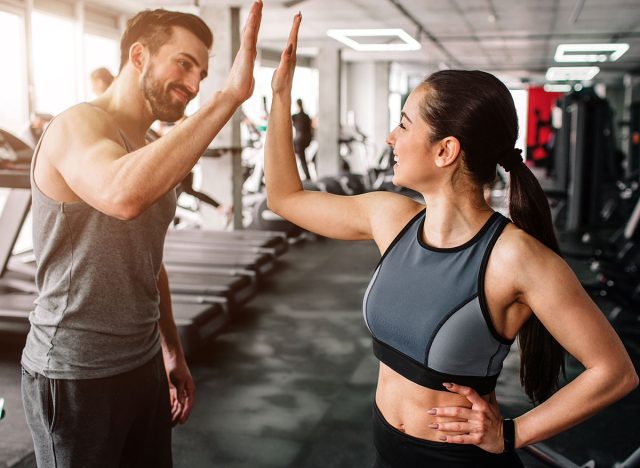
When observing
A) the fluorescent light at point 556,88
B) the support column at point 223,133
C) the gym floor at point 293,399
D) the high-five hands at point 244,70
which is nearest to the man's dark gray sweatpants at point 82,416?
the high-five hands at point 244,70

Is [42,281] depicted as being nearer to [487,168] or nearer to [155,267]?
[155,267]

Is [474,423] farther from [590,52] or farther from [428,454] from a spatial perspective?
[590,52]

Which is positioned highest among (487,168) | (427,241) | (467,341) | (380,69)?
(380,69)

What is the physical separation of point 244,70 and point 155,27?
1.14ft

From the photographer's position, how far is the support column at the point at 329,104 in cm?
1047

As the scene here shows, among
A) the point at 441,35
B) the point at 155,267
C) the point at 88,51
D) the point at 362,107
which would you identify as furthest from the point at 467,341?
the point at 362,107

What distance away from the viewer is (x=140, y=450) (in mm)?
1354

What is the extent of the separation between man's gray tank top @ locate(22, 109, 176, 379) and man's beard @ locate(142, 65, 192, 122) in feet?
0.75

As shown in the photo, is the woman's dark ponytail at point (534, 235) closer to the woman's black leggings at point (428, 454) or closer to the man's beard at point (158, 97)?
the woman's black leggings at point (428, 454)

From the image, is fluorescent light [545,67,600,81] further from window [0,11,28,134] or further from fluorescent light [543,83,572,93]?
window [0,11,28,134]

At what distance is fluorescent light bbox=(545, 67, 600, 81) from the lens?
1503 cm

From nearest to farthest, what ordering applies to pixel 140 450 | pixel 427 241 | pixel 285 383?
pixel 427 241 < pixel 140 450 < pixel 285 383

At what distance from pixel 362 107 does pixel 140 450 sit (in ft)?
45.5

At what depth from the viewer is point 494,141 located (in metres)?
1.13
